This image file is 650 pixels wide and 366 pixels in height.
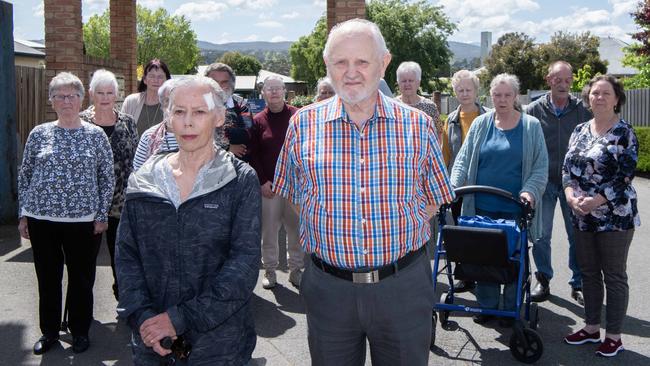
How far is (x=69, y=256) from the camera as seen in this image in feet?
16.2

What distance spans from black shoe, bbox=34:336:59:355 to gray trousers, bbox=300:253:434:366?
278cm

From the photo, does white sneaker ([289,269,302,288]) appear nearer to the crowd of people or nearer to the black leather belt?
the crowd of people

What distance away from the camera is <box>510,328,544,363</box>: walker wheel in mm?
4750

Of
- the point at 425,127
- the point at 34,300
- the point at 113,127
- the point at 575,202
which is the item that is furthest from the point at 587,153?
the point at 34,300

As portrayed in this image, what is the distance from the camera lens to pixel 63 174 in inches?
189

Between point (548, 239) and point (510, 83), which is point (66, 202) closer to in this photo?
point (510, 83)

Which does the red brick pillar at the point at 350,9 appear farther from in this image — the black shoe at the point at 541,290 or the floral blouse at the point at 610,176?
the floral blouse at the point at 610,176

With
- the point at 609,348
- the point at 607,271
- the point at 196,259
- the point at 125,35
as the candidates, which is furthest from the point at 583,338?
the point at 125,35

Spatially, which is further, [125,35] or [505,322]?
[125,35]

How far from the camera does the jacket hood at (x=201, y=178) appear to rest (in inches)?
108

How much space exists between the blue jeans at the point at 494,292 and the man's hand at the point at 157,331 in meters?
3.31

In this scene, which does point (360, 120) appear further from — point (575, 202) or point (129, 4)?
point (129, 4)

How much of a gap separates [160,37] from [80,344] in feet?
254

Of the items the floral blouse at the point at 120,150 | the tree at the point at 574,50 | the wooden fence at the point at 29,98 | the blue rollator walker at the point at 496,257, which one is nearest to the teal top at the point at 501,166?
the blue rollator walker at the point at 496,257
